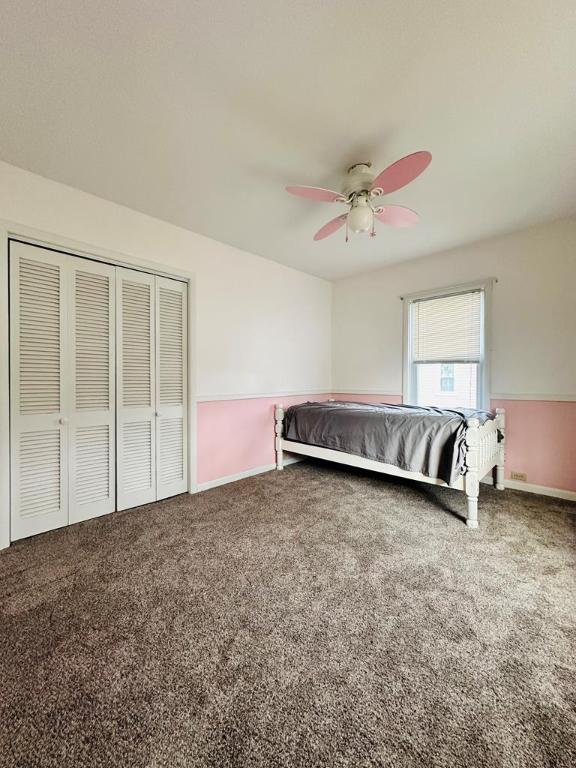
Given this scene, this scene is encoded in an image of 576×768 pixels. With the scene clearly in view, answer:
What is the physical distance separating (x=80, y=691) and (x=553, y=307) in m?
4.10

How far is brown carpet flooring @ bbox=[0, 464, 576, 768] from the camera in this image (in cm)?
94

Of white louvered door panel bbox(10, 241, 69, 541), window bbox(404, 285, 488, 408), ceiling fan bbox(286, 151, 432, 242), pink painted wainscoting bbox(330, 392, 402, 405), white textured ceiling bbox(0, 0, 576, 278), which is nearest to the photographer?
white textured ceiling bbox(0, 0, 576, 278)

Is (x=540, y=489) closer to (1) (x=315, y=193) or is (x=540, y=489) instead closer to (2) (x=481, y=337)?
(2) (x=481, y=337)

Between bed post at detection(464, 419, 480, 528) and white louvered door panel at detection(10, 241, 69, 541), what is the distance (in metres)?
3.01

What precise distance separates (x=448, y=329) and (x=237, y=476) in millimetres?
2916

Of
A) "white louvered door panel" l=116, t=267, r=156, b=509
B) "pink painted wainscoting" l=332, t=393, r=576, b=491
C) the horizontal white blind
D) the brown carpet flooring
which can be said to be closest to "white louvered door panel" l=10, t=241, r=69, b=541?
the brown carpet flooring

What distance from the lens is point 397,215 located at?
2178 mm

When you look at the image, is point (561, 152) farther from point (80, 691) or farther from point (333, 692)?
point (80, 691)

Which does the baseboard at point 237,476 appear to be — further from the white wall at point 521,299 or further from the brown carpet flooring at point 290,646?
the white wall at point 521,299

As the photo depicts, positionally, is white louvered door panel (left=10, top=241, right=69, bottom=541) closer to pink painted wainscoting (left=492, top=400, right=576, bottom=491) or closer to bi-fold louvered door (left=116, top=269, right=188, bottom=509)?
bi-fold louvered door (left=116, top=269, right=188, bottom=509)

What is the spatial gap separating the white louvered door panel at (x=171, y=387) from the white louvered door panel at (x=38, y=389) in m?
0.71

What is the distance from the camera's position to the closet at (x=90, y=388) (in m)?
2.19

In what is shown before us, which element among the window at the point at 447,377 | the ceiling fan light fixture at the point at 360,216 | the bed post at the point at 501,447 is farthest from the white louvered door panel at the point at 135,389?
the bed post at the point at 501,447

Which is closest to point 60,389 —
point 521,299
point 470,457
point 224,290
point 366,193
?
point 224,290
